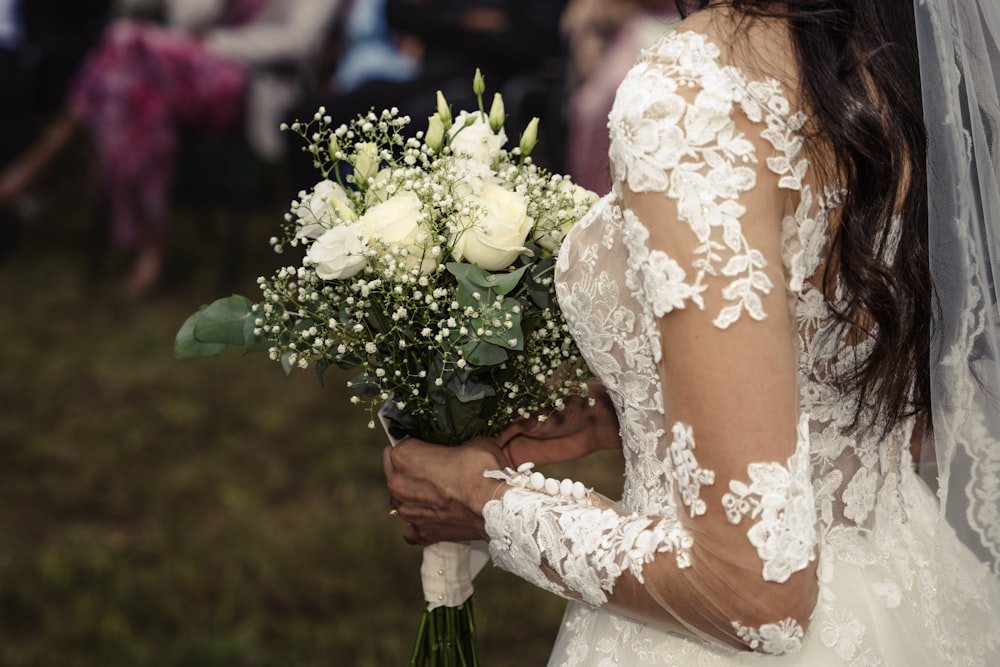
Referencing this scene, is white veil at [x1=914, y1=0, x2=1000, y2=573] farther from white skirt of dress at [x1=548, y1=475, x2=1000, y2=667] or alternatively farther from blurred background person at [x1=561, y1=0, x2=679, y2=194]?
blurred background person at [x1=561, y1=0, x2=679, y2=194]

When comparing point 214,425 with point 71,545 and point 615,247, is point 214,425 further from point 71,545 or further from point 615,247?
point 615,247

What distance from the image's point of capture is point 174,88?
7270mm

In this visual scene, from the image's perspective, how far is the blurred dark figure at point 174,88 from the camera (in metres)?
7.21

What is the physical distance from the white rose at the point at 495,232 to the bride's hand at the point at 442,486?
0.30 m

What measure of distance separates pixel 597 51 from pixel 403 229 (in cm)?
573

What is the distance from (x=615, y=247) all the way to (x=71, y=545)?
3.42 m

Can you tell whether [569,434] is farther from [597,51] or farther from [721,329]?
[597,51]

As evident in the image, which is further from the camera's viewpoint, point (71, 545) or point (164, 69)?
point (164, 69)

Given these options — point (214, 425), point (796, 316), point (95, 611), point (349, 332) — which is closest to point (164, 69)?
point (214, 425)

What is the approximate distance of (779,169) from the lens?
1250mm

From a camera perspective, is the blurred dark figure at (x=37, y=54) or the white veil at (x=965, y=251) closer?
the white veil at (x=965, y=251)

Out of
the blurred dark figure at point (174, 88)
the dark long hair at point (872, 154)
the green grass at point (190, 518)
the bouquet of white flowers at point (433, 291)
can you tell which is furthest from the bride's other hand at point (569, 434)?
the blurred dark figure at point (174, 88)

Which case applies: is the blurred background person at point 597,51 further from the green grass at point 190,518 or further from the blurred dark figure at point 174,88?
the green grass at point 190,518

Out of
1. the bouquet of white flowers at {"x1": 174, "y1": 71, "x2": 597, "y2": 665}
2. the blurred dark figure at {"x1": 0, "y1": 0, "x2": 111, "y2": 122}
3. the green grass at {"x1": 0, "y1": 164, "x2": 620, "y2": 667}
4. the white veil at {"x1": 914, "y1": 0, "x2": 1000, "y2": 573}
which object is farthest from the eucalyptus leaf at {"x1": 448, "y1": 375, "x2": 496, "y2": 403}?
the blurred dark figure at {"x1": 0, "y1": 0, "x2": 111, "y2": 122}
